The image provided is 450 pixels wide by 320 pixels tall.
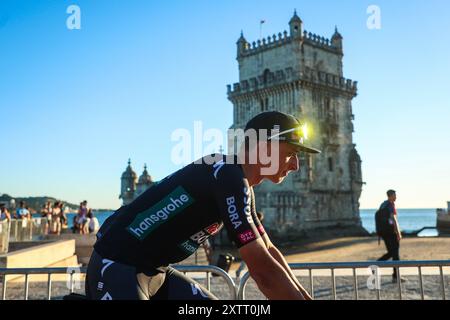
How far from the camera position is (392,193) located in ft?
30.6

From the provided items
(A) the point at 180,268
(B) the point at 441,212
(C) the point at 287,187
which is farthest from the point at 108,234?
(B) the point at 441,212

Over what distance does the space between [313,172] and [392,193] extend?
29.8m

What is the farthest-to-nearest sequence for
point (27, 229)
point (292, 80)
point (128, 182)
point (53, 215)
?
point (128, 182) → point (292, 80) → point (53, 215) → point (27, 229)

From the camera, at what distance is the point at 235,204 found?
1844 mm

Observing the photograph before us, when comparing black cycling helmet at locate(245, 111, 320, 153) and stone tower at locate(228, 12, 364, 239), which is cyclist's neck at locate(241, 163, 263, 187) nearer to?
black cycling helmet at locate(245, 111, 320, 153)

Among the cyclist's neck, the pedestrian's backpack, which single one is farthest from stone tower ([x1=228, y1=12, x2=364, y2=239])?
the cyclist's neck

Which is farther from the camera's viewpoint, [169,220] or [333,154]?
[333,154]

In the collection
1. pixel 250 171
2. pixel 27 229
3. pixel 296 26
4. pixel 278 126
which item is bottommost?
pixel 27 229

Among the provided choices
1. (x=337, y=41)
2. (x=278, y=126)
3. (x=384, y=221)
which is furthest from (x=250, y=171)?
(x=337, y=41)

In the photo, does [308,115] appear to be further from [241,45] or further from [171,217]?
[171,217]

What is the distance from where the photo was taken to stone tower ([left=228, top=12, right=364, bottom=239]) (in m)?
37.1

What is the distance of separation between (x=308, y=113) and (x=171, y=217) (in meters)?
38.3

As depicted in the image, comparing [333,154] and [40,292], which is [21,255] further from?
[333,154]

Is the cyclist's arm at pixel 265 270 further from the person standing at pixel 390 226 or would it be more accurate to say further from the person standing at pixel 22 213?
the person standing at pixel 22 213
